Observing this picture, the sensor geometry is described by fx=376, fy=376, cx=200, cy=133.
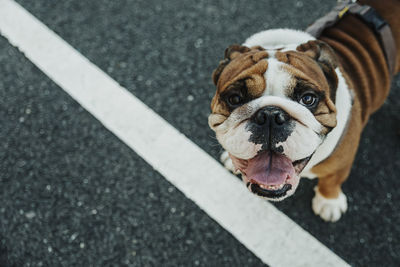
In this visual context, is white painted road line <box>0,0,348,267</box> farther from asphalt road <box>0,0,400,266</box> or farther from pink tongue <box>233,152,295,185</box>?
pink tongue <box>233,152,295,185</box>

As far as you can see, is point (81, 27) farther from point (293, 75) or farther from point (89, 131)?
point (293, 75)

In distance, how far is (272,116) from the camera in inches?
57.6

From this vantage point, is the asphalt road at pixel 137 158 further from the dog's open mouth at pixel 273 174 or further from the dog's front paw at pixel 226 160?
the dog's open mouth at pixel 273 174

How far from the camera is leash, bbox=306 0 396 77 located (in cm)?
192

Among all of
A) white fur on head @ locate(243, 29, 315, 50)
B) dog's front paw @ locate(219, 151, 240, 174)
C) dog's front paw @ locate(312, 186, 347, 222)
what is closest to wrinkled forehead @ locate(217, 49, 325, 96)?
white fur on head @ locate(243, 29, 315, 50)

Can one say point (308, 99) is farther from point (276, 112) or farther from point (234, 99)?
point (234, 99)

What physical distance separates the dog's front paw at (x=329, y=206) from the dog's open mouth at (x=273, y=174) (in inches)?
27.2

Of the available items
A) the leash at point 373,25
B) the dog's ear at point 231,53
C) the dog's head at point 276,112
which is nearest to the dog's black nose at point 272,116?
the dog's head at point 276,112

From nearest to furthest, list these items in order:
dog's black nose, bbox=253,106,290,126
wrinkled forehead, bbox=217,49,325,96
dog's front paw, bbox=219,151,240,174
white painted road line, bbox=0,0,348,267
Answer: dog's black nose, bbox=253,106,290,126, wrinkled forehead, bbox=217,49,325,96, white painted road line, bbox=0,0,348,267, dog's front paw, bbox=219,151,240,174

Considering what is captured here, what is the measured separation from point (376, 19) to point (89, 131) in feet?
6.19

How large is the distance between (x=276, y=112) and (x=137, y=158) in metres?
1.29

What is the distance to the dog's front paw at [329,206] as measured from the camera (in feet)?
7.32

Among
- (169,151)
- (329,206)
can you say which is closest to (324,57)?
(329,206)

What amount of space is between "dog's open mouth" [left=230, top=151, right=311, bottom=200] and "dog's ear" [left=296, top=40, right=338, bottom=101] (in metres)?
0.37
